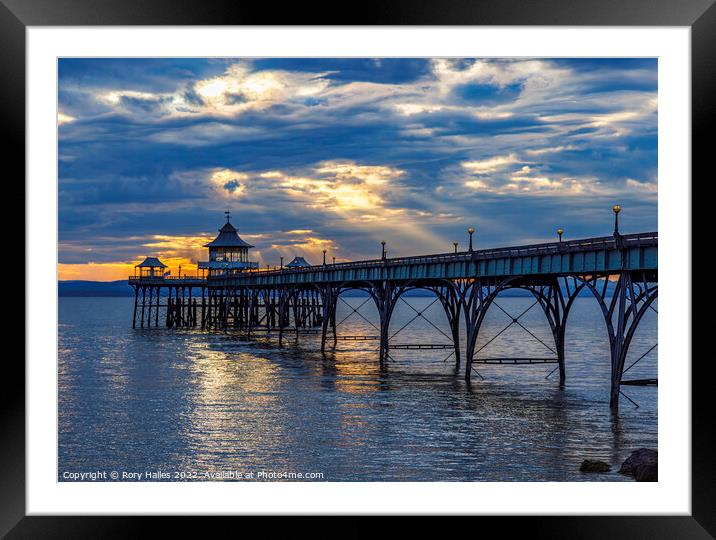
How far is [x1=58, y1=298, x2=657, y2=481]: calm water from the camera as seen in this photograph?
2550 cm

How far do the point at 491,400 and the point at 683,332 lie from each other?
79.5 feet

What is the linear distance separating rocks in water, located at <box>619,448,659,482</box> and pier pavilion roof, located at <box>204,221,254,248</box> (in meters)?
116

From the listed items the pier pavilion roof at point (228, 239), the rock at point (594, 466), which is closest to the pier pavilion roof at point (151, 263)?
the pier pavilion roof at point (228, 239)

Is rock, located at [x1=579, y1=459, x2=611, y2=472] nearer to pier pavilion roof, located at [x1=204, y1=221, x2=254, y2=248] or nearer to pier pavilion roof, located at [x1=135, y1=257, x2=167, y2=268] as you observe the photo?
pier pavilion roof, located at [x1=135, y1=257, x2=167, y2=268]

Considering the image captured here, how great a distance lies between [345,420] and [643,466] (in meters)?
13.7

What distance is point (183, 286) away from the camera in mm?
122688

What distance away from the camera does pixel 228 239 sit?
13750cm

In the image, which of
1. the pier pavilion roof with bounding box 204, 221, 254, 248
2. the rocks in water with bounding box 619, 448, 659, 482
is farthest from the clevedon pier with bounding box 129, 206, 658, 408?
the pier pavilion roof with bounding box 204, 221, 254, 248

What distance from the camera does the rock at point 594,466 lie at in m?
23.5

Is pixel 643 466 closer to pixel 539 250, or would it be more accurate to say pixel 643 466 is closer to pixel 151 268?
pixel 539 250

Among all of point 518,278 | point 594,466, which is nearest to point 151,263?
point 518,278
